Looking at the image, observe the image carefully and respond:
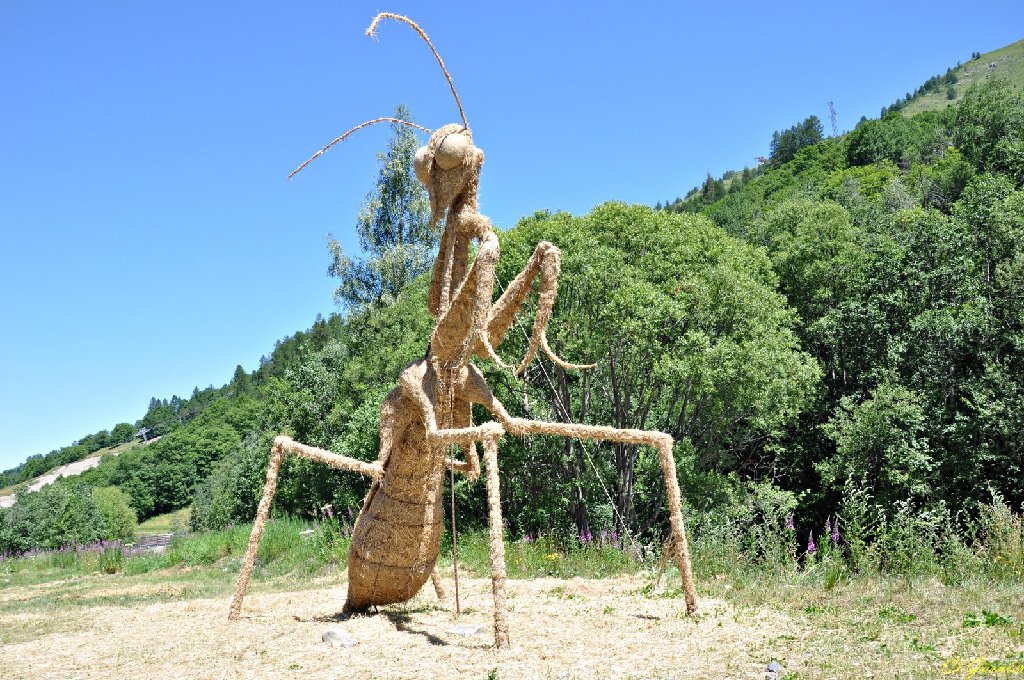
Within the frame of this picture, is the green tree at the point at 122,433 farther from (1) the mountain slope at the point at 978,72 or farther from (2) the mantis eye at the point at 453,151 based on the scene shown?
Result: (2) the mantis eye at the point at 453,151

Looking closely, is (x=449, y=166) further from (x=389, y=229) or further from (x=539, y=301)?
(x=389, y=229)

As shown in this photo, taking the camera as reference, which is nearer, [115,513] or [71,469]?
[115,513]

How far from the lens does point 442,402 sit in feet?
19.9

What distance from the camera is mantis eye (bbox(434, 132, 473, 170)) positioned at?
585cm

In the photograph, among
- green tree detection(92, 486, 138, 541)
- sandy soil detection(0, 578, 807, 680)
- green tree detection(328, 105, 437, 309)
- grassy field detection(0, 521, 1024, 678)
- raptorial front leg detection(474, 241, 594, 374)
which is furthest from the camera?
green tree detection(92, 486, 138, 541)

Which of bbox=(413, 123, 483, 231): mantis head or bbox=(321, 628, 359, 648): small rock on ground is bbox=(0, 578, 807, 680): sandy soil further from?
bbox=(413, 123, 483, 231): mantis head

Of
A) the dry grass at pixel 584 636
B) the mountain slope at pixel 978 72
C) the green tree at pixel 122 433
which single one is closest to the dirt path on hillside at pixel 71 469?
the green tree at pixel 122 433

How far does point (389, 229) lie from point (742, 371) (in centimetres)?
1754

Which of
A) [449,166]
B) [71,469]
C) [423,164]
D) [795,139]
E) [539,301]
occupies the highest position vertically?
[795,139]

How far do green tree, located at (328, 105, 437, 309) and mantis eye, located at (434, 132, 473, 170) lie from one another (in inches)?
861

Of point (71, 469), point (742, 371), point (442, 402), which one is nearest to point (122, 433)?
point (71, 469)

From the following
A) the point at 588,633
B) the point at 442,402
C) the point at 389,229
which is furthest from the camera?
the point at 389,229

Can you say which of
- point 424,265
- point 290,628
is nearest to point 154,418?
point 424,265

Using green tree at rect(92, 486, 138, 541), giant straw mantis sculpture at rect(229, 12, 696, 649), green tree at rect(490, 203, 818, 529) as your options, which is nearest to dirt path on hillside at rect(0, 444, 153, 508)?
green tree at rect(92, 486, 138, 541)
